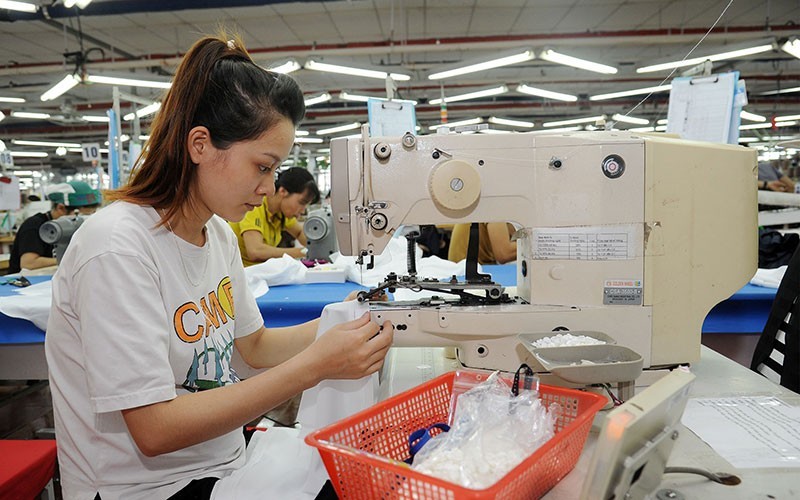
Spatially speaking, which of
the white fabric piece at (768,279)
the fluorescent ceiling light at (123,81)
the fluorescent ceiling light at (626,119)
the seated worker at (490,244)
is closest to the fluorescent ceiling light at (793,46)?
the fluorescent ceiling light at (626,119)

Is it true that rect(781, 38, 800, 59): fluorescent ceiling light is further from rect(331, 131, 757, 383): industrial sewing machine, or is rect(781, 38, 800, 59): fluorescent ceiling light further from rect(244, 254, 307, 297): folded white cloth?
rect(244, 254, 307, 297): folded white cloth

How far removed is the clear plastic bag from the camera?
711 millimetres

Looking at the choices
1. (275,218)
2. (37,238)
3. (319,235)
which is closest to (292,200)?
(275,218)

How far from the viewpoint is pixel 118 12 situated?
15.8 feet

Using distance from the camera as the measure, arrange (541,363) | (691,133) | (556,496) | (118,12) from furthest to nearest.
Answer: (118,12)
(691,133)
(541,363)
(556,496)

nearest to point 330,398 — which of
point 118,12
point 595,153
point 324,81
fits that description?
point 595,153

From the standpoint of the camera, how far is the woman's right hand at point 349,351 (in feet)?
3.40

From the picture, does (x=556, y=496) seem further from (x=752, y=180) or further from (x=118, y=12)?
(x=118, y=12)

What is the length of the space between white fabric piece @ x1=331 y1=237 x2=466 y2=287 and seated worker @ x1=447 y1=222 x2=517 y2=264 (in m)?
0.42

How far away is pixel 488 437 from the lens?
79 centimetres

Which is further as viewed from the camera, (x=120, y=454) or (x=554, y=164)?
(x=554, y=164)

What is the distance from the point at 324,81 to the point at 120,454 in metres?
9.03

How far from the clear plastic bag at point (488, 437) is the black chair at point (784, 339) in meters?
0.96

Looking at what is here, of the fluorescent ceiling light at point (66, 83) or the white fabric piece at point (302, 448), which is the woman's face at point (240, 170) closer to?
the white fabric piece at point (302, 448)
